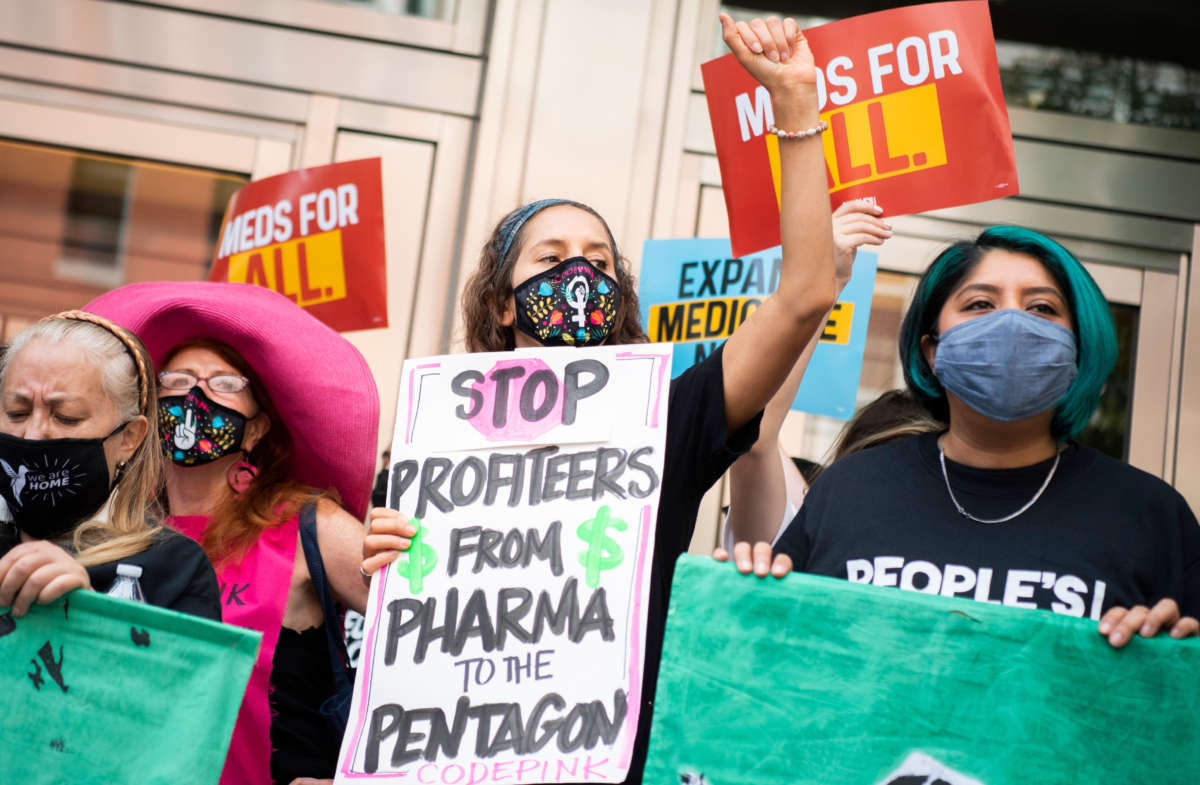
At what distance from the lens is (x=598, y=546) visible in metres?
2.02

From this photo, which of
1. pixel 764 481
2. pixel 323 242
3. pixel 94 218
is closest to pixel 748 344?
pixel 764 481

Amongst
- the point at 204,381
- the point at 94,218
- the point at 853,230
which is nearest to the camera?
the point at 853,230

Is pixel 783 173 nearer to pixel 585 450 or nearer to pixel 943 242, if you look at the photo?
pixel 585 450

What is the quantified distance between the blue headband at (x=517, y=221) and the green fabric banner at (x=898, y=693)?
836 millimetres

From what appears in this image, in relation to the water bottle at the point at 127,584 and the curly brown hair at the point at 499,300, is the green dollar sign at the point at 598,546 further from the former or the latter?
the water bottle at the point at 127,584

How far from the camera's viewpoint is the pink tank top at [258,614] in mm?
2359

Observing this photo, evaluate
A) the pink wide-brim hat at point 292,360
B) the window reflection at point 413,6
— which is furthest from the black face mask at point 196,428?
the window reflection at point 413,6

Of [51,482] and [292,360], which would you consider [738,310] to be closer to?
[292,360]

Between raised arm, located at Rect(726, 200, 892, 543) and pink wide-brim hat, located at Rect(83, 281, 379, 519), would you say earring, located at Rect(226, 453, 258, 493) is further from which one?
raised arm, located at Rect(726, 200, 892, 543)

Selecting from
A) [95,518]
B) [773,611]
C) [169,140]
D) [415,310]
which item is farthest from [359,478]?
[169,140]

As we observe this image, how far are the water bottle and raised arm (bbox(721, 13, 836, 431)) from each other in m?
0.97

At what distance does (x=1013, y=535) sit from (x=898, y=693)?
1.02 ft

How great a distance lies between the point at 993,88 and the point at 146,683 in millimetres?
1868

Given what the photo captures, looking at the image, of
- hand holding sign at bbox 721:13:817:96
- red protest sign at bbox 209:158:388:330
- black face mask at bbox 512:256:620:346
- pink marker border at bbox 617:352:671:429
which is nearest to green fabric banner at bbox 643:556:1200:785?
pink marker border at bbox 617:352:671:429
